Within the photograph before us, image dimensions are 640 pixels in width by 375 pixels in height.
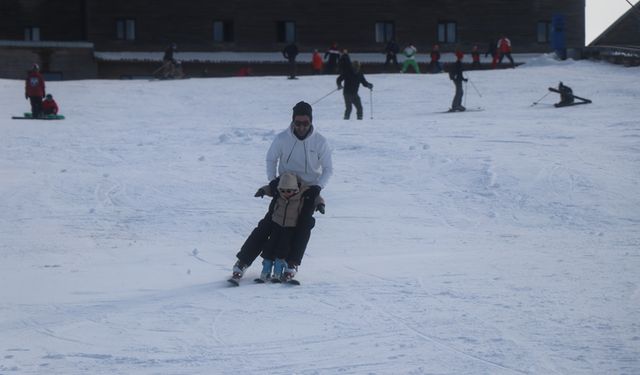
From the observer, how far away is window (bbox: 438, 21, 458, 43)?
164 ft

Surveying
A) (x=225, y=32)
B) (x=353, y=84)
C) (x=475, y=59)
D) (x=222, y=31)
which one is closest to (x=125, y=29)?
(x=222, y=31)

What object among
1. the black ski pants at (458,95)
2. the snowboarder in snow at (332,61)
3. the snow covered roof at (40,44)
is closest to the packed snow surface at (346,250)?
the black ski pants at (458,95)

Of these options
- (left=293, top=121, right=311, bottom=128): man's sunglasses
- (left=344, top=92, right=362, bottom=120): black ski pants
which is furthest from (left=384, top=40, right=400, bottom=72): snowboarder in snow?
(left=293, top=121, right=311, bottom=128): man's sunglasses

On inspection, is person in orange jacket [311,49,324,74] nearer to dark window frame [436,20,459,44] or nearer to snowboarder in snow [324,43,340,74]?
snowboarder in snow [324,43,340,74]

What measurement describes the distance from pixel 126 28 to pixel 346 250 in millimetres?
38354

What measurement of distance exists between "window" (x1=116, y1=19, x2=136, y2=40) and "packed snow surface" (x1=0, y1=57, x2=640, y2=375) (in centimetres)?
2274

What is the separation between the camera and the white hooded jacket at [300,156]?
9.29 metres

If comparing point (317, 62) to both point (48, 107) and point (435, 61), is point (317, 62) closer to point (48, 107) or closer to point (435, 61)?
point (435, 61)

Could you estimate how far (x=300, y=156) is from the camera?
929cm

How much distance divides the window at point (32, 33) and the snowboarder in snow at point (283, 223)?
142 ft

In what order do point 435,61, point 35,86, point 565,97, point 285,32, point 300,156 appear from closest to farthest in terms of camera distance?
point 300,156 → point 35,86 → point 565,97 → point 435,61 → point 285,32

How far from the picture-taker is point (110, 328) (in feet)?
25.6

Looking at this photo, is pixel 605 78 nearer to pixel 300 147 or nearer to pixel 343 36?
pixel 343 36

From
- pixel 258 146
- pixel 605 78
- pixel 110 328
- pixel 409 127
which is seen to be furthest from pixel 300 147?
pixel 605 78
